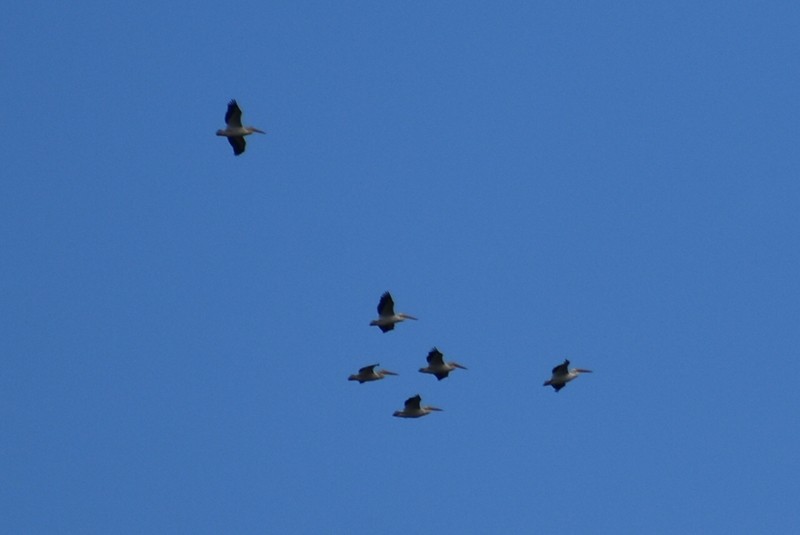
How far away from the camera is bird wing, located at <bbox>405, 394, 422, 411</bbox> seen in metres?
104

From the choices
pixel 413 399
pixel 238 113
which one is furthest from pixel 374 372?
pixel 238 113

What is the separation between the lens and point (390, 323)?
333 ft

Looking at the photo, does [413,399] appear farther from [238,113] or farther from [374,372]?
[238,113]

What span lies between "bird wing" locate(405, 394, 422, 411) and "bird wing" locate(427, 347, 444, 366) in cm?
200

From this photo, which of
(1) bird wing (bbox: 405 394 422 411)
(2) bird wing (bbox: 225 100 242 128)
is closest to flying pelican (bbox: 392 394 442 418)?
(1) bird wing (bbox: 405 394 422 411)

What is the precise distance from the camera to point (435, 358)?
102 m

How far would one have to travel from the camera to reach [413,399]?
10356 cm

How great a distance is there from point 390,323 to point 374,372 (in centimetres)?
280

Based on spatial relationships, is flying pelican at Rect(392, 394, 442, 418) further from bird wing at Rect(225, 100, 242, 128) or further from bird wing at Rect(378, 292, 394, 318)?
bird wing at Rect(225, 100, 242, 128)

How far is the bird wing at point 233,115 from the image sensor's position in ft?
321

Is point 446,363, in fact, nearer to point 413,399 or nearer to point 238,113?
point 413,399

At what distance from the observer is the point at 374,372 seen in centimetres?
10388

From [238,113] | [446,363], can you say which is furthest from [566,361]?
[238,113]

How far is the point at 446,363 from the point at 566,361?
11.6 feet
